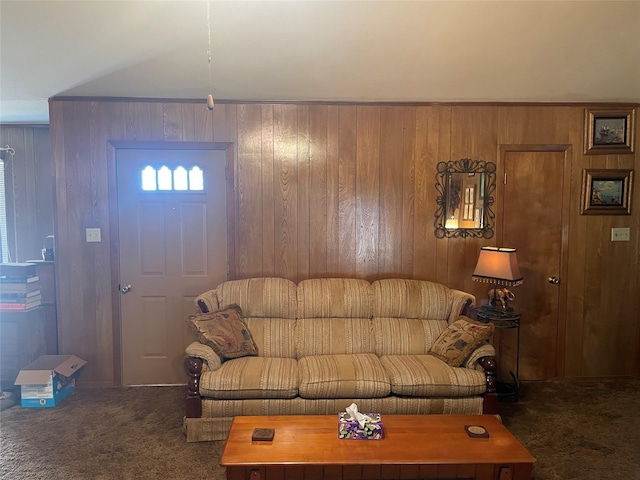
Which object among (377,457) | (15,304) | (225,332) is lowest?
(377,457)

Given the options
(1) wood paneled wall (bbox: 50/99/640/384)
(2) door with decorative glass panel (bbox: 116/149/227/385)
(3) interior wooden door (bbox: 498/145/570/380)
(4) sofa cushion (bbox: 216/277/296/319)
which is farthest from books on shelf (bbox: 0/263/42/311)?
(3) interior wooden door (bbox: 498/145/570/380)

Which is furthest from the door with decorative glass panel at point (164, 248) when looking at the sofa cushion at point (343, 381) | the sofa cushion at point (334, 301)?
the sofa cushion at point (343, 381)

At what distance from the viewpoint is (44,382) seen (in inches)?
116

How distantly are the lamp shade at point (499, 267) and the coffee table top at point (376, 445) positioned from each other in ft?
3.91

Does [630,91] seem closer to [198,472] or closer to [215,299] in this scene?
[215,299]

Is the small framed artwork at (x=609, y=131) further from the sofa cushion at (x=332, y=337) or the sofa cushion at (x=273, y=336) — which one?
the sofa cushion at (x=273, y=336)

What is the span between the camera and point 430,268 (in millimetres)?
3523

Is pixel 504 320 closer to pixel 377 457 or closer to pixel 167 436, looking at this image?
pixel 377 457

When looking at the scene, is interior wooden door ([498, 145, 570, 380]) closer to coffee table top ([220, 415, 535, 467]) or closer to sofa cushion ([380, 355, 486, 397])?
sofa cushion ([380, 355, 486, 397])

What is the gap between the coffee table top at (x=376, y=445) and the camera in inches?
70.3

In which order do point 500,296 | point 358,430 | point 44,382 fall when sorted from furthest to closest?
point 500,296 → point 44,382 → point 358,430

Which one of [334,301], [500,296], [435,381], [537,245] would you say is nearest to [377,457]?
[435,381]

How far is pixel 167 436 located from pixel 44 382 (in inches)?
44.2

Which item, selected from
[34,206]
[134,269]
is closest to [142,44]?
[134,269]
